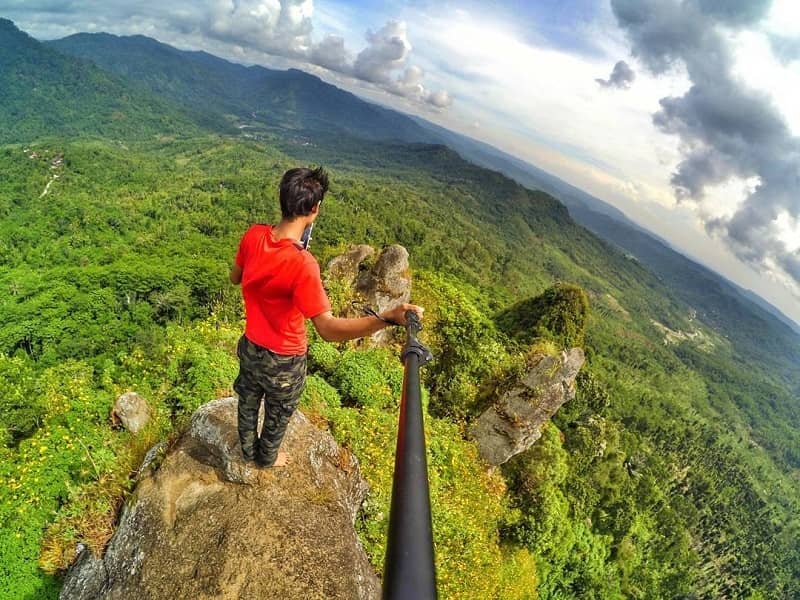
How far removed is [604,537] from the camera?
29734 mm

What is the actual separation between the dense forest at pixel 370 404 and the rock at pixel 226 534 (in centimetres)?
68

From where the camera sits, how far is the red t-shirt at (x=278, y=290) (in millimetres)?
3428

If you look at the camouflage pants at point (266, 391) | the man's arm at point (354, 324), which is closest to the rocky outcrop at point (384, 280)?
the camouflage pants at point (266, 391)

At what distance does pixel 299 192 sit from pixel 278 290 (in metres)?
0.83

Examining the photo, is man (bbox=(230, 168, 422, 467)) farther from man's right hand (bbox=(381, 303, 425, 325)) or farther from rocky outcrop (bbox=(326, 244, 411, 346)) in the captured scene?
rocky outcrop (bbox=(326, 244, 411, 346))

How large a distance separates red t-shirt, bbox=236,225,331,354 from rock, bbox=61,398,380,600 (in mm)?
2135

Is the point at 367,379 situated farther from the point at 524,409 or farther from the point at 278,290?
the point at 278,290

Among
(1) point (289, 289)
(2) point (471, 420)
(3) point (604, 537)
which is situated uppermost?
(1) point (289, 289)

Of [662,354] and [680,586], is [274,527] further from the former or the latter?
[662,354]

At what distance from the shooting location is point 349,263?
1906 centimetres

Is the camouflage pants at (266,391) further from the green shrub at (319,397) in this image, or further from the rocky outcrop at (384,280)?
the rocky outcrop at (384,280)

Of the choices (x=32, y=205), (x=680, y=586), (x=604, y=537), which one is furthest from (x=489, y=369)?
(x=32, y=205)

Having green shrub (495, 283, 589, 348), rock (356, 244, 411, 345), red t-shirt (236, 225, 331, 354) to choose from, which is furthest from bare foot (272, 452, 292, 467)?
green shrub (495, 283, 589, 348)

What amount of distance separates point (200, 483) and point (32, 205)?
137670mm
